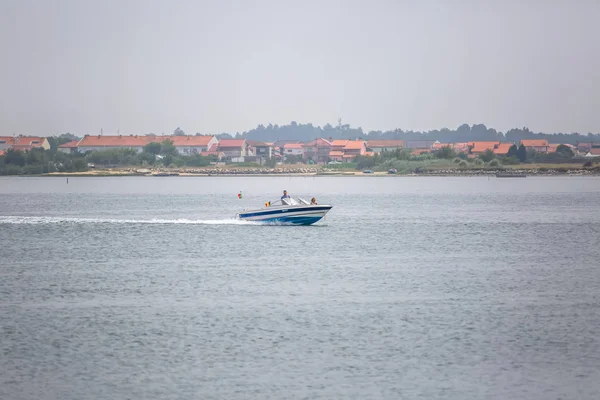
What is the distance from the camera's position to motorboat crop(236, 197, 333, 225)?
72000 mm

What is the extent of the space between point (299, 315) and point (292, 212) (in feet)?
118

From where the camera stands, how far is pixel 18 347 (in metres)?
30.6

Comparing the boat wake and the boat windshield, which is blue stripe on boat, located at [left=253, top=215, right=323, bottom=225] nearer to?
the boat windshield

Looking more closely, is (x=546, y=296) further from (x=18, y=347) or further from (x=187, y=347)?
(x=18, y=347)

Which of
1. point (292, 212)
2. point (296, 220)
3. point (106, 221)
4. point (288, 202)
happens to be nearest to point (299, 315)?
point (292, 212)

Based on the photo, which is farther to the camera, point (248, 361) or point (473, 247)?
point (473, 247)

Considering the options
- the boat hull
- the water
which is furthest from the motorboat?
the water

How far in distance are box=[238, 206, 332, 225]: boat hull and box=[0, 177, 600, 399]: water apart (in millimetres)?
1159

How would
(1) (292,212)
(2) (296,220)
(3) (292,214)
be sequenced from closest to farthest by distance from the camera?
(1) (292,212) → (3) (292,214) → (2) (296,220)

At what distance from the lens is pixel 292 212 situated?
72250 millimetres

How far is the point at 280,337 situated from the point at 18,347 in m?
9.23

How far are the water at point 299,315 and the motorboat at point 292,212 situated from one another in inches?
48.7

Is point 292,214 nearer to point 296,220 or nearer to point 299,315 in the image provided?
point 296,220

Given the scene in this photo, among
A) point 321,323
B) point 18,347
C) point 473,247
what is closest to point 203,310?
point 321,323
